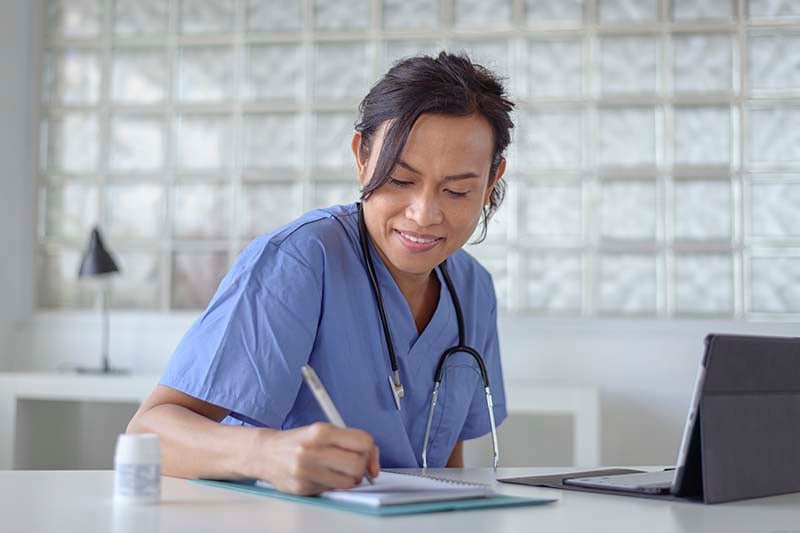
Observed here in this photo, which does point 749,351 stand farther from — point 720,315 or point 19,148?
point 19,148

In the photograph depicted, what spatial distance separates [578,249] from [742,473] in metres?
2.34

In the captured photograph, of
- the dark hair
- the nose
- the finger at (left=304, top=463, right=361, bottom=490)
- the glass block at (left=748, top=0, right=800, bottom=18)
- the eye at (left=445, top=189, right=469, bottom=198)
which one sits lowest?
the finger at (left=304, top=463, right=361, bottom=490)

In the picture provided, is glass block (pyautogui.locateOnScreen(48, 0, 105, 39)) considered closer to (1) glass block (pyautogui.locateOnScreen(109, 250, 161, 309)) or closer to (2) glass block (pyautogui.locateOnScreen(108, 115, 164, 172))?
(2) glass block (pyautogui.locateOnScreen(108, 115, 164, 172))

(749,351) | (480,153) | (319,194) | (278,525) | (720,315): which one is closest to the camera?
(278,525)

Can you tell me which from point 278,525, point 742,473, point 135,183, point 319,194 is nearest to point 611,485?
point 742,473

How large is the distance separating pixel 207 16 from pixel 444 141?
255 centimetres

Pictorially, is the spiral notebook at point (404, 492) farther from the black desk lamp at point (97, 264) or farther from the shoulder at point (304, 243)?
the black desk lamp at point (97, 264)

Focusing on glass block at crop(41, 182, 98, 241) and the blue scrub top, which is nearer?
the blue scrub top

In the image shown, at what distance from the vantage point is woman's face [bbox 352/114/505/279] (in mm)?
1602

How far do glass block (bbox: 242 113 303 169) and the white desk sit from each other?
94 centimetres

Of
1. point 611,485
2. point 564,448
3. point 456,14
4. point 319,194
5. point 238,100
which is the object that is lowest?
point 564,448

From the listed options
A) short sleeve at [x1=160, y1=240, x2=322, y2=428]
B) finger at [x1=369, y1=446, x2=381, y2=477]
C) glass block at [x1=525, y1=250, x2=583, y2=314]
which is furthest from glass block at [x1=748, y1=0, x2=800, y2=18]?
finger at [x1=369, y1=446, x2=381, y2=477]

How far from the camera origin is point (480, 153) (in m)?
1.65

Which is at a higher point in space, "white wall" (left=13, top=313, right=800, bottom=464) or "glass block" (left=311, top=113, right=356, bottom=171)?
"glass block" (left=311, top=113, right=356, bottom=171)
